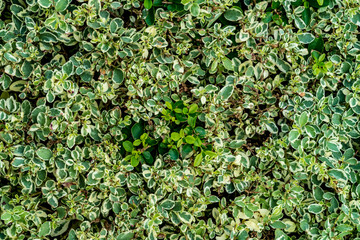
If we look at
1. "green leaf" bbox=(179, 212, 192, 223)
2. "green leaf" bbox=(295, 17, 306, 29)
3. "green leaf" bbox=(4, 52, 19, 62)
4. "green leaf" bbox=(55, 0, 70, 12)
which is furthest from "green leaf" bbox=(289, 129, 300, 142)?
"green leaf" bbox=(4, 52, 19, 62)

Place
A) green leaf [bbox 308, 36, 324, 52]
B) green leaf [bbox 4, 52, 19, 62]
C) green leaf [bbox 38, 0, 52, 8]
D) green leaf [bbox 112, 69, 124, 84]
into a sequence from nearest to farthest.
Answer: green leaf [bbox 38, 0, 52, 8], green leaf [bbox 4, 52, 19, 62], green leaf [bbox 112, 69, 124, 84], green leaf [bbox 308, 36, 324, 52]

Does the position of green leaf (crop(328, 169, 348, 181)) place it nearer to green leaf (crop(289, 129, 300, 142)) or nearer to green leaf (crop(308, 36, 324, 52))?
green leaf (crop(289, 129, 300, 142))

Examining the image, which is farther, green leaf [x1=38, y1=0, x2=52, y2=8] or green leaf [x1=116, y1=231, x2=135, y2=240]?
green leaf [x1=116, y1=231, x2=135, y2=240]

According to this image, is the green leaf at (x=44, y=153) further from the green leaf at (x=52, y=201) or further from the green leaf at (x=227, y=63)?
the green leaf at (x=227, y=63)

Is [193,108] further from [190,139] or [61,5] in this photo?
[61,5]

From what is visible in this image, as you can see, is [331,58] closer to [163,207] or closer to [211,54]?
[211,54]

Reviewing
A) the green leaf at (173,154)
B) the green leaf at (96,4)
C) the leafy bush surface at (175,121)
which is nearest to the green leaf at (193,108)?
the leafy bush surface at (175,121)
